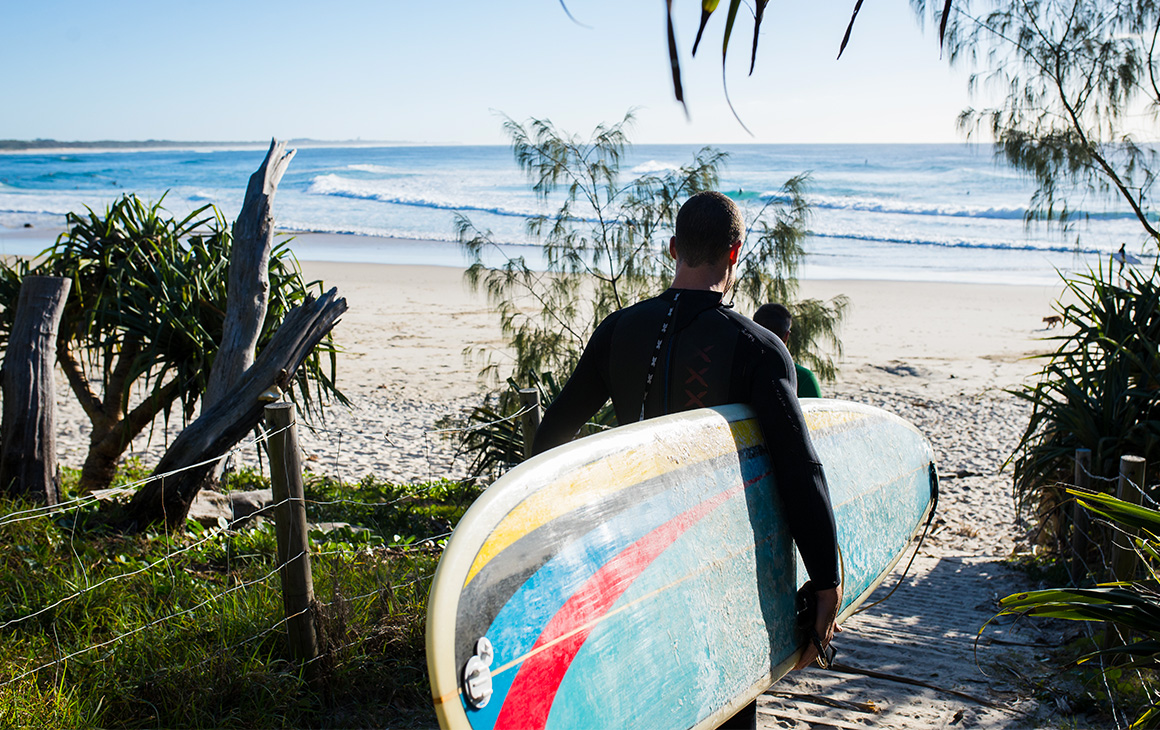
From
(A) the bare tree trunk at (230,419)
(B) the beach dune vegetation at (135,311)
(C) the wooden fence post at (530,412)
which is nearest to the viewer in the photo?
(C) the wooden fence post at (530,412)

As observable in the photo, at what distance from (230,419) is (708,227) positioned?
9.53 ft

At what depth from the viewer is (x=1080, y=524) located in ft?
13.6

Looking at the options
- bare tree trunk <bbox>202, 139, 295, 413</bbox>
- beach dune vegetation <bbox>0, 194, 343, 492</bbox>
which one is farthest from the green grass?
beach dune vegetation <bbox>0, 194, 343, 492</bbox>

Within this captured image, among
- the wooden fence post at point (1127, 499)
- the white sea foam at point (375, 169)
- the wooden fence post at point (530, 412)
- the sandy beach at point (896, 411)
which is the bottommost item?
the sandy beach at point (896, 411)

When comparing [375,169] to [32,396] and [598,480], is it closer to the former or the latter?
[32,396]

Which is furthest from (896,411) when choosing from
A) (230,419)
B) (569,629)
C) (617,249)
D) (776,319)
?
(569,629)

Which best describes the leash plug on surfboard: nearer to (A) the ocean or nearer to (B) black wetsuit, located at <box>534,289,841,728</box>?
(B) black wetsuit, located at <box>534,289,841,728</box>

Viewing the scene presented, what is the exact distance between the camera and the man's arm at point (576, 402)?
2145 mm

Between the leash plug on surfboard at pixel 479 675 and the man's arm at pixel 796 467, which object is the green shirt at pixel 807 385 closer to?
the man's arm at pixel 796 467

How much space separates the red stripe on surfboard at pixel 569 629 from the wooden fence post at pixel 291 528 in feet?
4.26

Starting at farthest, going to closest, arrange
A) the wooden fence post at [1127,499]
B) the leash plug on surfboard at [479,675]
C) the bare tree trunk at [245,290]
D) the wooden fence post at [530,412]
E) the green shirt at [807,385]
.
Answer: the bare tree trunk at [245,290]
the wooden fence post at [530,412]
the green shirt at [807,385]
the wooden fence post at [1127,499]
the leash plug on surfboard at [479,675]

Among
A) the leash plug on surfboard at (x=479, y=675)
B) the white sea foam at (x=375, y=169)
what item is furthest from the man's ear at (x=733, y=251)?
the white sea foam at (x=375, y=169)

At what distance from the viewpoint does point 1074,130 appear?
259 inches

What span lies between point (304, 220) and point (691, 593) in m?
32.3
